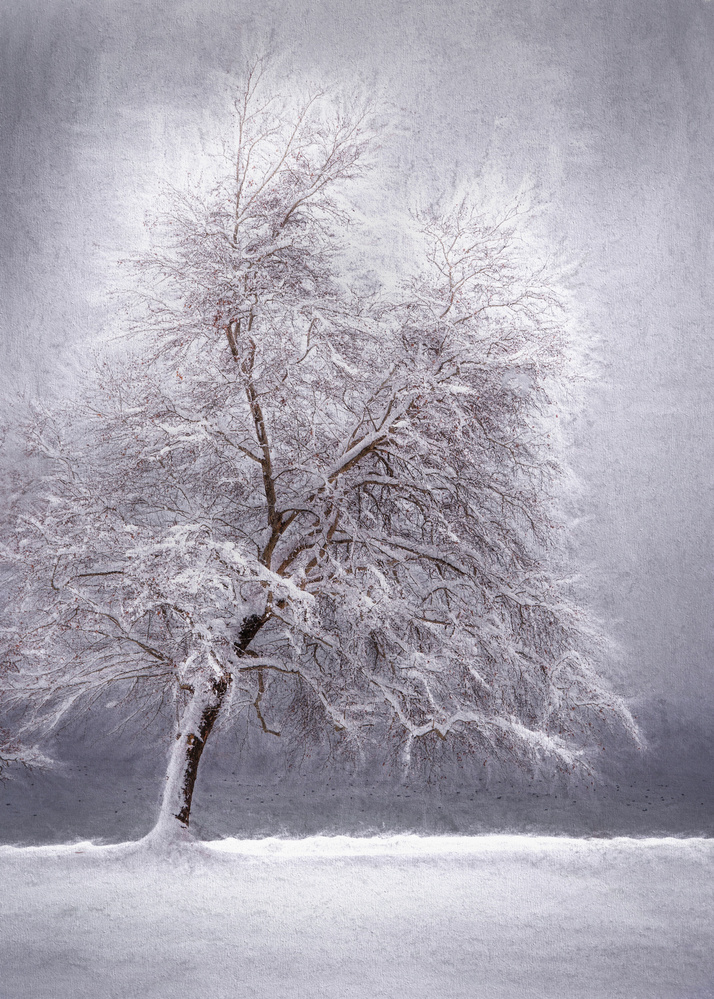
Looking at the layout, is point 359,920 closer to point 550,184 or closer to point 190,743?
point 190,743

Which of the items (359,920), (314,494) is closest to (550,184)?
(314,494)

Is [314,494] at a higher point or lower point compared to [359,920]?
higher

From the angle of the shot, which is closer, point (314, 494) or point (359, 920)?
point (359, 920)

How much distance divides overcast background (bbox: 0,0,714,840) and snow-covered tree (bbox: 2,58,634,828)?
0.28 m

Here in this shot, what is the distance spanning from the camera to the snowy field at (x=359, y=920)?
2.78 m

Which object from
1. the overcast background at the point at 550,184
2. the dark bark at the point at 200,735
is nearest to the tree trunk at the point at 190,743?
the dark bark at the point at 200,735

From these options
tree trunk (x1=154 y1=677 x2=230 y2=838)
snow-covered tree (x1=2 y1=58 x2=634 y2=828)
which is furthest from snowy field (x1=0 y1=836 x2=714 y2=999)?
snow-covered tree (x1=2 y1=58 x2=634 y2=828)

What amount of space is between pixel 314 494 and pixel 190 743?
1.17 metres

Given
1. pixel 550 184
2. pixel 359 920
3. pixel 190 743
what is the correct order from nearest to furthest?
pixel 359 920, pixel 190 743, pixel 550 184

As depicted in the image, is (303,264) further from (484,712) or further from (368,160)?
(484,712)

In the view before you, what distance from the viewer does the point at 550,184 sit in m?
4.11

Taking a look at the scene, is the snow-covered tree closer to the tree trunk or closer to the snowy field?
the tree trunk

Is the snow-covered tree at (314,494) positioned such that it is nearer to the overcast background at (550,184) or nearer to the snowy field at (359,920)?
the overcast background at (550,184)

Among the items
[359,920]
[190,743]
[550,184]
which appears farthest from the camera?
[550,184]
